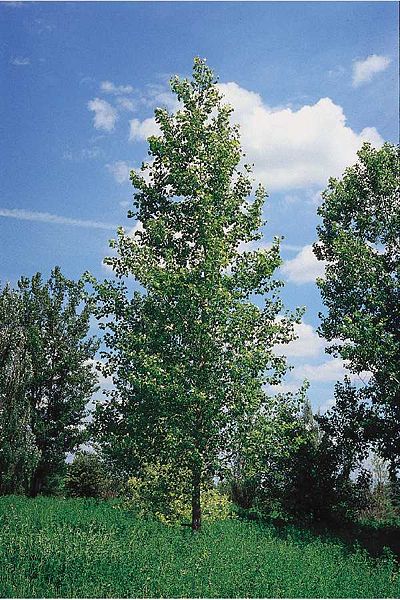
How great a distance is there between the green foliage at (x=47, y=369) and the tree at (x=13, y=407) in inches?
1.7

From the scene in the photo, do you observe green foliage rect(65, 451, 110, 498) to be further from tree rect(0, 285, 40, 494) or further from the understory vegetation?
the understory vegetation

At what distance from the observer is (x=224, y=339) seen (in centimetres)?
1453

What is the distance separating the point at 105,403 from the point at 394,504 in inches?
534

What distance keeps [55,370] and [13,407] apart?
3.74m

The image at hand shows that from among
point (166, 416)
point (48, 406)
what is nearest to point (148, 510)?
point (166, 416)

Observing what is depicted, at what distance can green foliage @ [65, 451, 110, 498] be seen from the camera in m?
27.8

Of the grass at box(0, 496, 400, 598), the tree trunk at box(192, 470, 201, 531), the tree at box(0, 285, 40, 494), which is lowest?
the grass at box(0, 496, 400, 598)

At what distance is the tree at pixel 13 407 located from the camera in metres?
25.4

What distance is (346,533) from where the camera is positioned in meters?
18.7

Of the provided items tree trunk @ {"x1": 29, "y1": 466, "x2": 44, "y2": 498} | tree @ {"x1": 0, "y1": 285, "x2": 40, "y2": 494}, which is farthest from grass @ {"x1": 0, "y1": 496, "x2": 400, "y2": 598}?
tree trunk @ {"x1": 29, "y1": 466, "x2": 44, "y2": 498}

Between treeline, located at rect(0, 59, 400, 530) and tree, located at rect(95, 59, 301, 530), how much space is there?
0.04 metres

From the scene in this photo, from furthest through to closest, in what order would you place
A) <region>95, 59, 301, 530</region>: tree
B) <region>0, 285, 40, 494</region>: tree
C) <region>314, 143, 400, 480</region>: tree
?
<region>0, 285, 40, 494</region>: tree, <region>314, 143, 400, 480</region>: tree, <region>95, 59, 301, 530</region>: tree

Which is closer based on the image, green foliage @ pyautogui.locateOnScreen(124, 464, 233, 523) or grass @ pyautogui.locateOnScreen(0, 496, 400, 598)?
grass @ pyautogui.locateOnScreen(0, 496, 400, 598)

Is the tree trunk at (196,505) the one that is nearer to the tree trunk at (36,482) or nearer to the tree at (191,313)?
the tree at (191,313)
